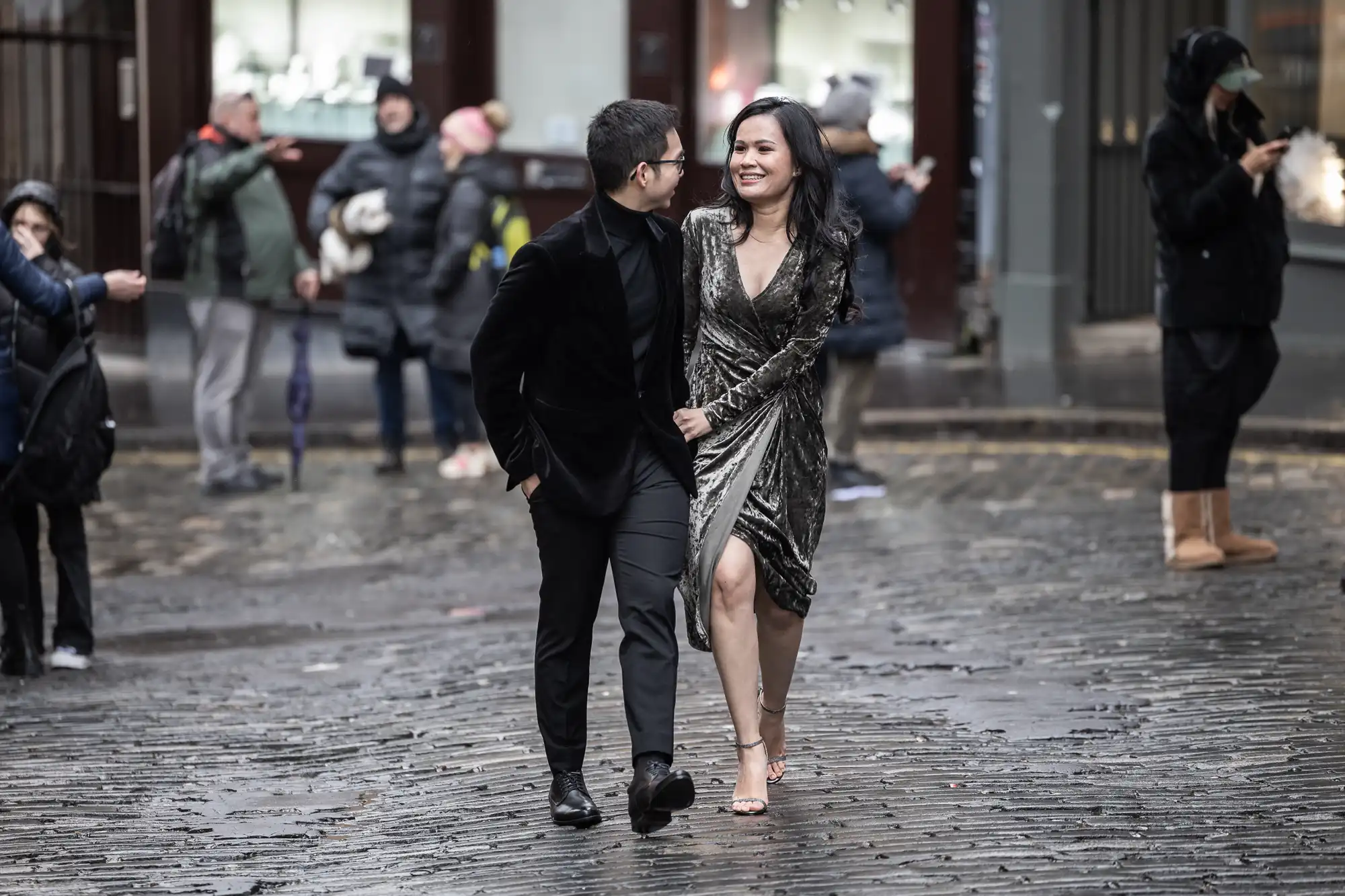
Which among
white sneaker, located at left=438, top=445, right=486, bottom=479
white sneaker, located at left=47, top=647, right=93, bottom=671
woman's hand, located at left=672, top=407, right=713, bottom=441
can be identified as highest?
woman's hand, located at left=672, top=407, right=713, bottom=441

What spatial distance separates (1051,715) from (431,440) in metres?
7.68

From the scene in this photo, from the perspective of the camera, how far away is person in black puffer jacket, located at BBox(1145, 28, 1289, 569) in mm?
8586

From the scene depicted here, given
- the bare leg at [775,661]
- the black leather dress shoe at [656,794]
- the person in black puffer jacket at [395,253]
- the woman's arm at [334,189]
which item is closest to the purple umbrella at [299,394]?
the person in black puffer jacket at [395,253]

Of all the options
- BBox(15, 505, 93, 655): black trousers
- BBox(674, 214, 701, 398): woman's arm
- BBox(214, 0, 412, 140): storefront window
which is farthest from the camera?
BBox(214, 0, 412, 140): storefront window

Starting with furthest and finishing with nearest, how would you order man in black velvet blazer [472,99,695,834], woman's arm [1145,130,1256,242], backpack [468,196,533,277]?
backpack [468,196,533,277]
woman's arm [1145,130,1256,242]
man in black velvet blazer [472,99,695,834]

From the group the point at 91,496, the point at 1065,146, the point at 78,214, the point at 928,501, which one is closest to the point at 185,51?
the point at 78,214

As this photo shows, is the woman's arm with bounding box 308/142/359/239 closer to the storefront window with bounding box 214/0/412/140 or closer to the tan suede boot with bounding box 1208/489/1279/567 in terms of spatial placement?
the storefront window with bounding box 214/0/412/140

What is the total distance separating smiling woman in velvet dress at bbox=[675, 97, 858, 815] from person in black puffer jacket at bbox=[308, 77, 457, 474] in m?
7.00

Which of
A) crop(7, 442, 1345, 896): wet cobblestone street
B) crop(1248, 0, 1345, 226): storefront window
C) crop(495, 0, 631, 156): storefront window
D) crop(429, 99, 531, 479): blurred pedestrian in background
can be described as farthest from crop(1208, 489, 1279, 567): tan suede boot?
crop(495, 0, 631, 156): storefront window

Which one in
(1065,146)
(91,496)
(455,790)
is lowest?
(455,790)

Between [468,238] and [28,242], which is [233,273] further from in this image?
[28,242]

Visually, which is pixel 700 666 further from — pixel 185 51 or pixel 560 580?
pixel 185 51

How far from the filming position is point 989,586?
347 inches

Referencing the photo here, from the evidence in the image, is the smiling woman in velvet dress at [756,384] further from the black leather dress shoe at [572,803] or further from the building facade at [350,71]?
the building facade at [350,71]
